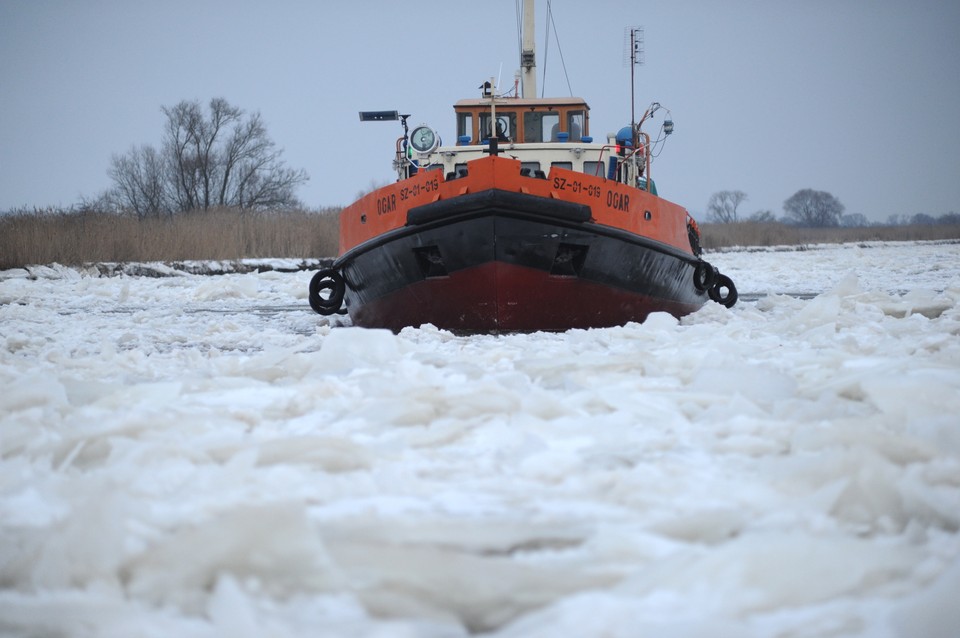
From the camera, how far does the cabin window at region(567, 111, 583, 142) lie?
8.40m

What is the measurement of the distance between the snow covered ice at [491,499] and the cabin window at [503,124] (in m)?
4.90

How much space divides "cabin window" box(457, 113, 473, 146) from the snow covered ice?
5.05 m

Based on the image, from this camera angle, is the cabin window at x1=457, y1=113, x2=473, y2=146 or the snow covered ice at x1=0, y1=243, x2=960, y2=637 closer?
the snow covered ice at x1=0, y1=243, x2=960, y2=637

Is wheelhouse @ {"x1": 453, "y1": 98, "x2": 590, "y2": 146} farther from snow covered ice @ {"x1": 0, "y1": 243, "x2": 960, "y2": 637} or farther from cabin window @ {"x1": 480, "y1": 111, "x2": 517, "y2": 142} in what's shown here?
snow covered ice @ {"x1": 0, "y1": 243, "x2": 960, "y2": 637}

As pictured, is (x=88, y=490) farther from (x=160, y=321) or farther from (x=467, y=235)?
(x=160, y=321)

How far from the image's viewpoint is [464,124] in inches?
336

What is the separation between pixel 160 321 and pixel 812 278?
13.3 m

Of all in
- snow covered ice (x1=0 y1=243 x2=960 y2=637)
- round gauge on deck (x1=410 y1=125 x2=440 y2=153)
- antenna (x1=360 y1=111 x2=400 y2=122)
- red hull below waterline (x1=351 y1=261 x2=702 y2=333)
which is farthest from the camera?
antenna (x1=360 y1=111 x2=400 y2=122)

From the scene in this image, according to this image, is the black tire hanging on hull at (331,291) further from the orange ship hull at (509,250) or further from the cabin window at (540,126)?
the cabin window at (540,126)

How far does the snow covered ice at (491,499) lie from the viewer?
1.49m

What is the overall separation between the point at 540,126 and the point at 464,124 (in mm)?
790

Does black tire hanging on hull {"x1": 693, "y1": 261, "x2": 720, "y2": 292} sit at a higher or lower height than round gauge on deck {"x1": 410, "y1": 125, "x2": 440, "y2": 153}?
lower

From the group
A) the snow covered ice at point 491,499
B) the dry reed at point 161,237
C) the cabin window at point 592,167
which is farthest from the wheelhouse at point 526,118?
the dry reed at point 161,237

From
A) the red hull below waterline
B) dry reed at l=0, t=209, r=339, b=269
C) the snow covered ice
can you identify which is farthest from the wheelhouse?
dry reed at l=0, t=209, r=339, b=269
